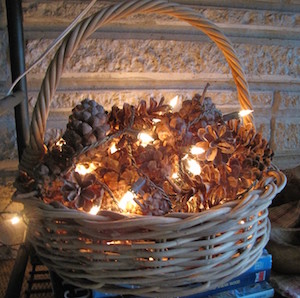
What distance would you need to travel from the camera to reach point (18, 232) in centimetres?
82

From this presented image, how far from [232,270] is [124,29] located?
0.59m

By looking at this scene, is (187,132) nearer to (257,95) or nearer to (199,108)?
(199,108)

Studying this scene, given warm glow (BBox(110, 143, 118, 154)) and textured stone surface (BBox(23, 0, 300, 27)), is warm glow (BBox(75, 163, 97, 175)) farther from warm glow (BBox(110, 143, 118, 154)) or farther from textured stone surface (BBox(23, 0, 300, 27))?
textured stone surface (BBox(23, 0, 300, 27))

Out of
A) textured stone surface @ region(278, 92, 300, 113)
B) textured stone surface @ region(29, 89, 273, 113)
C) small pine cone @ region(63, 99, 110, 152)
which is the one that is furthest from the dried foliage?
textured stone surface @ region(278, 92, 300, 113)

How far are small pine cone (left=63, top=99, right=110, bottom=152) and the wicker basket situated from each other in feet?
0.15

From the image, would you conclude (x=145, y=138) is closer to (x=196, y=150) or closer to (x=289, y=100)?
(x=196, y=150)

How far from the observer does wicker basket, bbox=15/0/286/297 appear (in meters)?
0.42

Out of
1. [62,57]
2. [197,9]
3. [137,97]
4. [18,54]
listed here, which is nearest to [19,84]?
[18,54]

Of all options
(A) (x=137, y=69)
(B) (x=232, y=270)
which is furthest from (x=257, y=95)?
(B) (x=232, y=270)

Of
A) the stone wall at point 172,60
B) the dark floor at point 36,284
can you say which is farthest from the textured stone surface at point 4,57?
the dark floor at point 36,284

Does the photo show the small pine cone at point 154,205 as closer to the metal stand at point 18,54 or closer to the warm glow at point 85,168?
the warm glow at point 85,168

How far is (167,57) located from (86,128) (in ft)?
1.40

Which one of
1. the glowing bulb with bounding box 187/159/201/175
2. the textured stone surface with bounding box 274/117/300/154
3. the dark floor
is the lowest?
the dark floor

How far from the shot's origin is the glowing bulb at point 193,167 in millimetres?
565
